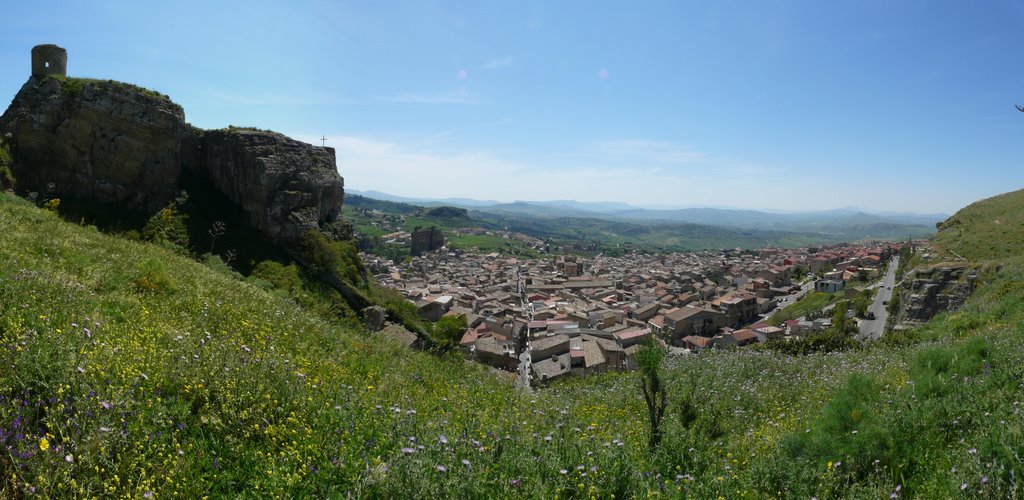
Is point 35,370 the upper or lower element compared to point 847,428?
upper

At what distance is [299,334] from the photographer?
9336 mm

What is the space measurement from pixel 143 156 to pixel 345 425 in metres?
28.9

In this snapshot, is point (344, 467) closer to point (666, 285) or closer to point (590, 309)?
point (590, 309)

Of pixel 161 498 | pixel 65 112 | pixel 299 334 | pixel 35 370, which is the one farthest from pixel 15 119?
pixel 161 498

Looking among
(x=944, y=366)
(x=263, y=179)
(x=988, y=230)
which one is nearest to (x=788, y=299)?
(x=988, y=230)

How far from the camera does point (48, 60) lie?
2431 centimetres

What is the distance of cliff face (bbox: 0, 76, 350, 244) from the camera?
23.1 metres

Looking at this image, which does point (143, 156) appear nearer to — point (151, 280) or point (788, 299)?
point (151, 280)

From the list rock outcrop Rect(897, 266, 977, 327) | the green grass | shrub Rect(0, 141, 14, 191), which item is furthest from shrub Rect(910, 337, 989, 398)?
the green grass

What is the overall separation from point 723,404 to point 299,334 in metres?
9.70

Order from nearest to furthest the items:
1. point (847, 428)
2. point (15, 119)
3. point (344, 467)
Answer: point (344, 467)
point (847, 428)
point (15, 119)

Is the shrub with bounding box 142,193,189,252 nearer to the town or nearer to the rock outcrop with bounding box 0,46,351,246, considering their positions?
the rock outcrop with bounding box 0,46,351,246

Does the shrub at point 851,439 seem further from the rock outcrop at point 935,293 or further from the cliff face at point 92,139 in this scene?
the cliff face at point 92,139

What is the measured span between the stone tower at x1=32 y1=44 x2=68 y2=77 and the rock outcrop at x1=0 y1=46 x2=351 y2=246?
8 cm
